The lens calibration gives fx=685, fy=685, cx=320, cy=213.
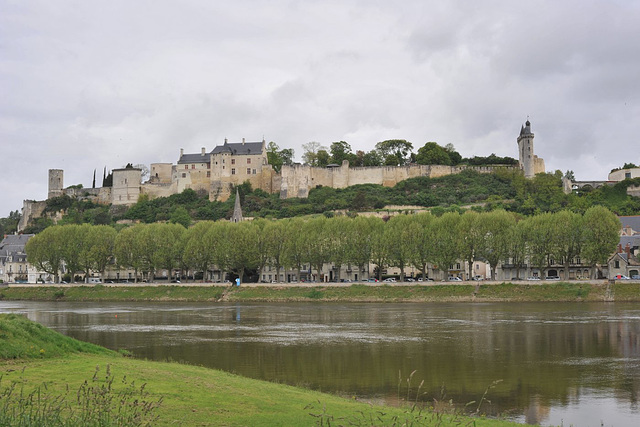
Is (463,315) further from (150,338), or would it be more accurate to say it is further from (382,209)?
(382,209)

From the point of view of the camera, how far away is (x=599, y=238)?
59.4m

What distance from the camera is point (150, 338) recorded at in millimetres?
30375

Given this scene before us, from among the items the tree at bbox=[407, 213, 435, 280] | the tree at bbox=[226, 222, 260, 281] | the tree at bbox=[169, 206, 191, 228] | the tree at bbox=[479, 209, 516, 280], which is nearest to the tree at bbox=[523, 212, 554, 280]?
the tree at bbox=[479, 209, 516, 280]

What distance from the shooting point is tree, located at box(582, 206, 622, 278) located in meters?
59.1

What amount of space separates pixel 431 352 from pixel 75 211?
98.6m

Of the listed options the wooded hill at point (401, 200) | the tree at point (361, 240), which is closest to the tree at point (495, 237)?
the tree at point (361, 240)

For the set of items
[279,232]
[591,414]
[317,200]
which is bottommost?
[591,414]

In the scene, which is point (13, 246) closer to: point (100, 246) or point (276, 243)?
point (100, 246)

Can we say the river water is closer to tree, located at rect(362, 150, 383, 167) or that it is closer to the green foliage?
tree, located at rect(362, 150, 383, 167)

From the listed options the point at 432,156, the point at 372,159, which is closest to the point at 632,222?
the point at 432,156

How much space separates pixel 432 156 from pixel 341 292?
5820 cm

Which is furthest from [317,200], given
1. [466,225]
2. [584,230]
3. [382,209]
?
[584,230]

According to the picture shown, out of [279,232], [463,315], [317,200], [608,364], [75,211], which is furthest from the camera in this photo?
[75,211]

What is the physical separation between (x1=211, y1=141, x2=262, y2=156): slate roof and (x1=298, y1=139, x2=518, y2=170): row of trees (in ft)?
31.0
